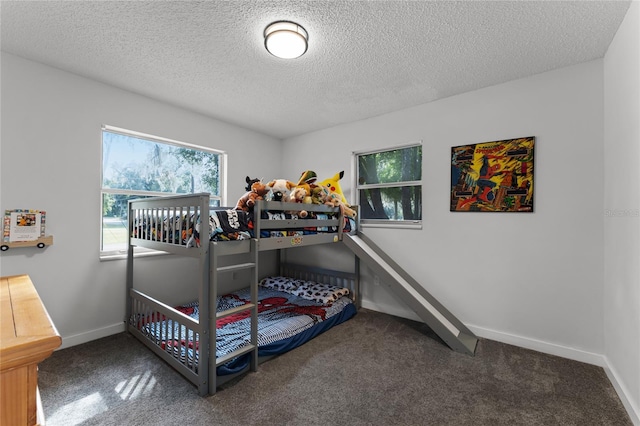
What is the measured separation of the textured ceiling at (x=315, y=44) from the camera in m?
1.70

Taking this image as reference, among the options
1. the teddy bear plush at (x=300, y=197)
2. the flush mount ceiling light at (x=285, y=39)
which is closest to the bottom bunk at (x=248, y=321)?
the teddy bear plush at (x=300, y=197)

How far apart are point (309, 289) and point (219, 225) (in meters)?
1.78

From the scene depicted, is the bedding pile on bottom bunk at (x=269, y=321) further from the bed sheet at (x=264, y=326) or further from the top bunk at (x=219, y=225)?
the top bunk at (x=219, y=225)

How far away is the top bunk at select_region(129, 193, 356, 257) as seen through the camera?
1919 mm

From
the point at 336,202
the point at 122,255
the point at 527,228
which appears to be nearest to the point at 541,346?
the point at 527,228

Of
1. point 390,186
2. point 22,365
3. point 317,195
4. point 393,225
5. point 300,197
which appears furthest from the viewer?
point 390,186

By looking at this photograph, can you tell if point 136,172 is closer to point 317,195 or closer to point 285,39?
point 317,195

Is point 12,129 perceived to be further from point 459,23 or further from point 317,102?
point 459,23

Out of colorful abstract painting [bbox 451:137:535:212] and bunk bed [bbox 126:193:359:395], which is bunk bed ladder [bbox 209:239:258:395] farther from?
colorful abstract painting [bbox 451:137:535:212]

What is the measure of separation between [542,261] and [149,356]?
3382 millimetres

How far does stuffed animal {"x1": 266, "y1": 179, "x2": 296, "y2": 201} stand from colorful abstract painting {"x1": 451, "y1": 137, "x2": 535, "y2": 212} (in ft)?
5.46

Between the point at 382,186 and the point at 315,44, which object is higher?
the point at 315,44

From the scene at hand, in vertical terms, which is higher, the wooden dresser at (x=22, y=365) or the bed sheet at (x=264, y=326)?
the wooden dresser at (x=22, y=365)

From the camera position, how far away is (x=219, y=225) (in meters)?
1.98
